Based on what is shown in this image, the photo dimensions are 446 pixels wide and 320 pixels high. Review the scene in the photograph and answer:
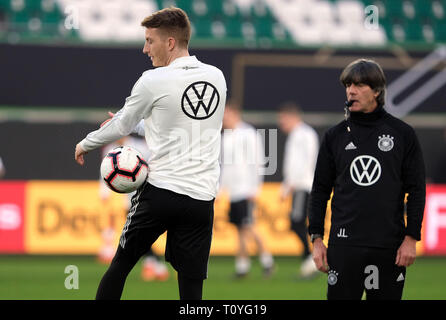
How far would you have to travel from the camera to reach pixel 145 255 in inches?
464

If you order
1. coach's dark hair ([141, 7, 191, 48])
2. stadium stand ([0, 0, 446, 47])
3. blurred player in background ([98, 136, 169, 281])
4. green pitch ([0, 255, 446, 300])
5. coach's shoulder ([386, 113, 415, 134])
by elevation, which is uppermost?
stadium stand ([0, 0, 446, 47])

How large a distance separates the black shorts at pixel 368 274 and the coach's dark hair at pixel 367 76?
0.89 metres

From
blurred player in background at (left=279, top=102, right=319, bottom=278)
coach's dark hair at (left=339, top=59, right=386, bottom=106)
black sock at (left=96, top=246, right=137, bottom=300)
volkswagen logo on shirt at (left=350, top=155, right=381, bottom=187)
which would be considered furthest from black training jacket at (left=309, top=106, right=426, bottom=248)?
blurred player in background at (left=279, top=102, right=319, bottom=278)

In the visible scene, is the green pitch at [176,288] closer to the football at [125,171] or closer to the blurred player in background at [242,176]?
the blurred player in background at [242,176]

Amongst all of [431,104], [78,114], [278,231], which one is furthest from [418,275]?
[78,114]

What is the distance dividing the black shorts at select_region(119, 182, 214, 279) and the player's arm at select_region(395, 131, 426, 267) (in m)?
1.27

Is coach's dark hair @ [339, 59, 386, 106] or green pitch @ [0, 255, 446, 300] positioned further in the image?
green pitch @ [0, 255, 446, 300]

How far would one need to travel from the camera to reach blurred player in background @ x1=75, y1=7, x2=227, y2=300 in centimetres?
523

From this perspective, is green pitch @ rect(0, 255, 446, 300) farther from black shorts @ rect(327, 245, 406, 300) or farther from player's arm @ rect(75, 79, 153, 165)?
black shorts @ rect(327, 245, 406, 300)

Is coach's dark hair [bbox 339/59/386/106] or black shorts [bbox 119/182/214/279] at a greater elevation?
coach's dark hair [bbox 339/59/386/106]

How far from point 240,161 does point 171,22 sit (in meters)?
7.38

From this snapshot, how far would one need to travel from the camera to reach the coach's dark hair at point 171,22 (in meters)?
5.30
